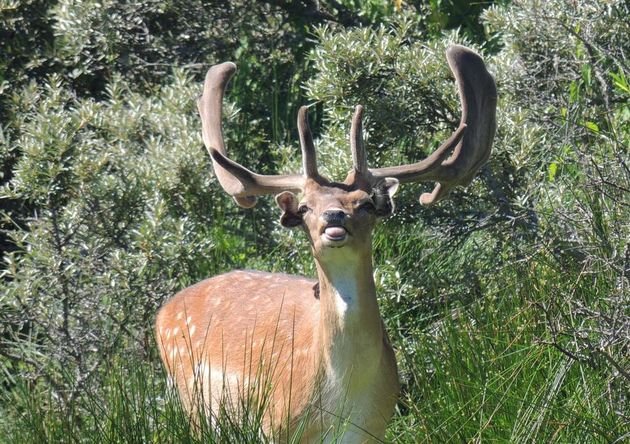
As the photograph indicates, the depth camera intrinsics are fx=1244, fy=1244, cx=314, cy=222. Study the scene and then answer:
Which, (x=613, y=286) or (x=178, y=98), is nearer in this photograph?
(x=613, y=286)

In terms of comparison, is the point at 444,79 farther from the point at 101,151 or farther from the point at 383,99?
the point at 101,151

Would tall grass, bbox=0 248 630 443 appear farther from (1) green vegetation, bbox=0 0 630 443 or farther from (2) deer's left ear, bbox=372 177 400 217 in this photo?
(2) deer's left ear, bbox=372 177 400 217

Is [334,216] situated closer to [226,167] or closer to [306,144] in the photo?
[306,144]

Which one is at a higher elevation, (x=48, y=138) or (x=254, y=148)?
(x=48, y=138)

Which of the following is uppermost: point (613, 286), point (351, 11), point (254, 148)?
point (613, 286)

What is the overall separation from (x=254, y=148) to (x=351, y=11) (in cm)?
137

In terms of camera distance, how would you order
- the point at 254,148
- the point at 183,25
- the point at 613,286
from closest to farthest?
the point at 613,286 < the point at 254,148 < the point at 183,25

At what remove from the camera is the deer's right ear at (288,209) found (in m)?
Result: 5.68

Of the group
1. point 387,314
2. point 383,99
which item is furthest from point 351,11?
point 387,314

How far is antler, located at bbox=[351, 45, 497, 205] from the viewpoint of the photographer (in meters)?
6.17

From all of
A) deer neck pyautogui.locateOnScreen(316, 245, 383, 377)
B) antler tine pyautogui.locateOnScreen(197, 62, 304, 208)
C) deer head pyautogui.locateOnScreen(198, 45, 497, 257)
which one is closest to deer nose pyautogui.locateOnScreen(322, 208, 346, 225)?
deer head pyautogui.locateOnScreen(198, 45, 497, 257)

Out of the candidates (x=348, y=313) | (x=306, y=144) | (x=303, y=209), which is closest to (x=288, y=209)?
(x=303, y=209)

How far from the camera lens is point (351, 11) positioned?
9.89 m

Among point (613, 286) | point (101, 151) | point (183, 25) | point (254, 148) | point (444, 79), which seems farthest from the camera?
point (183, 25)
